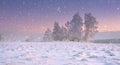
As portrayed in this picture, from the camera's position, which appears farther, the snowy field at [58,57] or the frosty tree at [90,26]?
the frosty tree at [90,26]

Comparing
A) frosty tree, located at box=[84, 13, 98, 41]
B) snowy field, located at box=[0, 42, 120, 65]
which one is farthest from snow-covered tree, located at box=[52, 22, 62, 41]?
snowy field, located at box=[0, 42, 120, 65]

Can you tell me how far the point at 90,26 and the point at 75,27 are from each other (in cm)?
281

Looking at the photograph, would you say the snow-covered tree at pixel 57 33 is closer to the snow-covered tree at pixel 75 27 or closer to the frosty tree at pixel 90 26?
the snow-covered tree at pixel 75 27

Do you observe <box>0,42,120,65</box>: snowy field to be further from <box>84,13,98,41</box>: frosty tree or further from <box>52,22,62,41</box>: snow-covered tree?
<box>52,22,62,41</box>: snow-covered tree

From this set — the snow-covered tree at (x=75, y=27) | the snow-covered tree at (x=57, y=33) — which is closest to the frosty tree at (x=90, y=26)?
the snow-covered tree at (x=75, y=27)

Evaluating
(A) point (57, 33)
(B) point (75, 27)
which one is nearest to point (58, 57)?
(B) point (75, 27)

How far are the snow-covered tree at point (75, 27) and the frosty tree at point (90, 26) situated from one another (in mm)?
1125

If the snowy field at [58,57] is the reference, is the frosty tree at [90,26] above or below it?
above

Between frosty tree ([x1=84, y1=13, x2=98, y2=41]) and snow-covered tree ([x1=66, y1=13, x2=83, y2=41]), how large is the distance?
1.13m

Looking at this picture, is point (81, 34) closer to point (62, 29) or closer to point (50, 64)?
point (62, 29)

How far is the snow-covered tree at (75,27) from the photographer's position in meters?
40.5

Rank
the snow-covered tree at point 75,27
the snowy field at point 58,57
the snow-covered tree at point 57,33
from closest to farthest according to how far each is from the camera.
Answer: the snowy field at point 58,57
the snow-covered tree at point 75,27
the snow-covered tree at point 57,33

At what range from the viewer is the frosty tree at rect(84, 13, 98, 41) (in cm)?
4069

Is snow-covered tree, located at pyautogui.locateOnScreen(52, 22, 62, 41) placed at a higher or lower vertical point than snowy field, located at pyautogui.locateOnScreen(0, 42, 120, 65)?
higher
